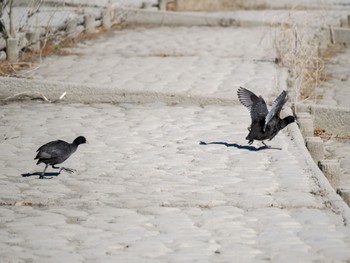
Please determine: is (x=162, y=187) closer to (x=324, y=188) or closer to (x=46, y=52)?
(x=324, y=188)

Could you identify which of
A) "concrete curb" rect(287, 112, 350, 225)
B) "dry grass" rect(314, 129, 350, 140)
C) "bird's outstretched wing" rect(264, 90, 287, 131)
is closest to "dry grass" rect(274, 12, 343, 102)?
"dry grass" rect(314, 129, 350, 140)

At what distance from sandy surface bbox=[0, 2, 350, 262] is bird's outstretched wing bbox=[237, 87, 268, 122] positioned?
0.43 metres

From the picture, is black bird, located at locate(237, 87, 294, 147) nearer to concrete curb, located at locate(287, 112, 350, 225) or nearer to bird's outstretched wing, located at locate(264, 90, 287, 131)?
bird's outstretched wing, located at locate(264, 90, 287, 131)

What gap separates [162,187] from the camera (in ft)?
28.9

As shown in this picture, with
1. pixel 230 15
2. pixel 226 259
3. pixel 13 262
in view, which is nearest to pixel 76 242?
pixel 13 262

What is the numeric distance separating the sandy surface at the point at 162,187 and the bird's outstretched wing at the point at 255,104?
0.43 meters

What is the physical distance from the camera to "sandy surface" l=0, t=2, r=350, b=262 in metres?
7.08

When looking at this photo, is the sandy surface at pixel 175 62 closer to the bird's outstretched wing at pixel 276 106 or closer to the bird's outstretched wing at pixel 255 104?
the bird's outstretched wing at pixel 255 104

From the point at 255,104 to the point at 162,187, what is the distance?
190 centimetres

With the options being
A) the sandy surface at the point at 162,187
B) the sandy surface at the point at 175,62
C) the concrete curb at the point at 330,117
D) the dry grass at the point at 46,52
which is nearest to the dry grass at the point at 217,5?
the sandy surface at the point at 175,62

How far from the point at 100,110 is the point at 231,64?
4043 millimetres

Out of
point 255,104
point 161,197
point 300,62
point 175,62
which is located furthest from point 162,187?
point 175,62

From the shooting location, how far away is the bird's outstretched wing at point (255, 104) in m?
10.1

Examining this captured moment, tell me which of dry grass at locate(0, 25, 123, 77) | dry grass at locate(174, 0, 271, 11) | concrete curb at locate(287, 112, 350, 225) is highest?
concrete curb at locate(287, 112, 350, 225)
